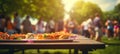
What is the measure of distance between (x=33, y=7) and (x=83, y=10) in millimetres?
65122

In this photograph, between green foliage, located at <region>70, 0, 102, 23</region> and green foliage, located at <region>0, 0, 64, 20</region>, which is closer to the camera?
green foliage, located at <region>0, 0, 64, 20</region>

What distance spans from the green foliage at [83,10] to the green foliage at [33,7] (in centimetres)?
3825

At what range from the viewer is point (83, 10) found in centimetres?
11381

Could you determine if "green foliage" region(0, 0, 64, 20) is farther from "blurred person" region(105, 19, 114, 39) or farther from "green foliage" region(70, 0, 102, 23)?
"green foliage" region(70, 0, 102, 23)

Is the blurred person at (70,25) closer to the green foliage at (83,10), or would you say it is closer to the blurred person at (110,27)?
the blurred person at (110,27)

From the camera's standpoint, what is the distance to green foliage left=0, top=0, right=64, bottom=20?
37.8m

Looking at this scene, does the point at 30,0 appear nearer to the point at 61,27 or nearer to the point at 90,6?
the point at 61,27

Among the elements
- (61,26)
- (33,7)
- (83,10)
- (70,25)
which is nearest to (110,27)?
(61,26)

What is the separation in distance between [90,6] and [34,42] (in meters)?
111

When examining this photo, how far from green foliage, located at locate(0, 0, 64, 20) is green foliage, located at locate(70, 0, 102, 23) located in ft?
125

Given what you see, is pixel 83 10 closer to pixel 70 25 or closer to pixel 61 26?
pixel 61 26

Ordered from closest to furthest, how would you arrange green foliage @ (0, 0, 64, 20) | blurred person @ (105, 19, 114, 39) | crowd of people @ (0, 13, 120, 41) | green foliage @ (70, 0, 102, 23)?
crowd of people @ (0, 13, 120, 41) < blurred person @ (105, 19, 114, 39) < green foliage @ (0, 0, 64, 20) < green foliage @ (70, 0, 102, 23)

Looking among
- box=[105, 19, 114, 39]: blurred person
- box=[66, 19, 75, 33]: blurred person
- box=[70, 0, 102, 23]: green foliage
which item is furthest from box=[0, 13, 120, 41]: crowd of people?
box=[70, 0, 102, 23]: green foliage

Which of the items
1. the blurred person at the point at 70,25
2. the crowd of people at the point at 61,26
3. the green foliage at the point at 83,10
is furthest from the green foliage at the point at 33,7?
the green foliage at the point at 83,10
